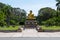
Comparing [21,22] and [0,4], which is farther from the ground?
[0,4]

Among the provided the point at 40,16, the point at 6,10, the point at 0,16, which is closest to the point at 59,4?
the point at 40,16

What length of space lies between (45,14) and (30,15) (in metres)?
15.3

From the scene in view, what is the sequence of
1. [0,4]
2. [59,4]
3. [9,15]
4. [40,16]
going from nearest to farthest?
[59,4] < [9,15] < [40,16] < [0,4]

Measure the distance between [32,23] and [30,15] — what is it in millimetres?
2418

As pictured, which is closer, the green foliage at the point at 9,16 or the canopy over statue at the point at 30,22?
the canopy over statue at the point at 30,22

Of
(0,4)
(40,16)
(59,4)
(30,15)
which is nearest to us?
(30,15)

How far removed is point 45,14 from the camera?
190ft

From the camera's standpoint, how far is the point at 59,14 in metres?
45.7

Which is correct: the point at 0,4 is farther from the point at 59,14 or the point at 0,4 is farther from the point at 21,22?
the point at 59,14

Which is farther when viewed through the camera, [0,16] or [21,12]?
[21,12]

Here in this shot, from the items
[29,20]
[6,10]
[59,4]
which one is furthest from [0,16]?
[59,4]

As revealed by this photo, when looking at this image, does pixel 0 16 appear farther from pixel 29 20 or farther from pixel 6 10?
pixel 6 10

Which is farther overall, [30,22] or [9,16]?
[9,16]

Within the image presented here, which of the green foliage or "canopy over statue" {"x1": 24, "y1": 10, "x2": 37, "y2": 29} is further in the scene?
the green foliage
